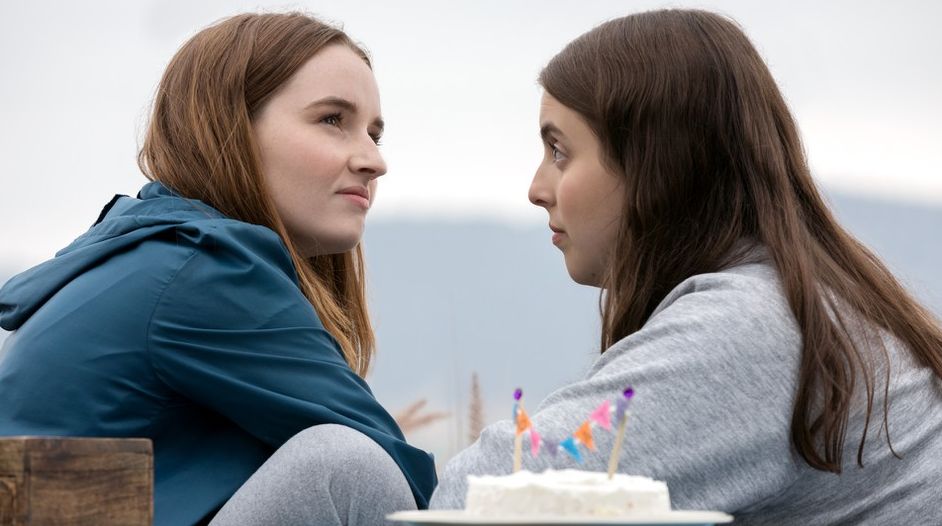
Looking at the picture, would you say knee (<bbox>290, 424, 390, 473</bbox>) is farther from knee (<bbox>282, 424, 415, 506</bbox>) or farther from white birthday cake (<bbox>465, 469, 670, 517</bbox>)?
white birthday cake (<bbox>465, 469, 670, 517</bbox>)

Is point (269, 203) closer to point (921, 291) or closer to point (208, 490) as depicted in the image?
point (208, 490)

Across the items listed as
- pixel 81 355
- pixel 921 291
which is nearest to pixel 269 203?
pixel 81 355

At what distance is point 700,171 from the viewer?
8.45ft

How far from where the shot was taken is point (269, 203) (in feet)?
10.5

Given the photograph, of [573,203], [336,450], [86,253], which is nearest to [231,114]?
[86,253]

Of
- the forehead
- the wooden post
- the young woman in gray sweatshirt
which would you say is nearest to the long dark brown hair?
the young woman in gray sweatshirt

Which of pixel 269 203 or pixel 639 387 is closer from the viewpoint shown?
pixel 639 387

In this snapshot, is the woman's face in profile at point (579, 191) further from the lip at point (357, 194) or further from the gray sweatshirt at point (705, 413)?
the lip at point (357, 194)

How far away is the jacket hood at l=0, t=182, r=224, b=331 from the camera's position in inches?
108

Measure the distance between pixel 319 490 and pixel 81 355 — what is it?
62 cm

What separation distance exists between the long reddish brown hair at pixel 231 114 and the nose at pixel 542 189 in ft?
2.39

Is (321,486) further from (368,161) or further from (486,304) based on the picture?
(486,304)

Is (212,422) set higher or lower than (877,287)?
lower

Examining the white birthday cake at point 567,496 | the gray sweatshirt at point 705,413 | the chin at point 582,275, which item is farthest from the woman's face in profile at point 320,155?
the white birthday cake at point 567,496
